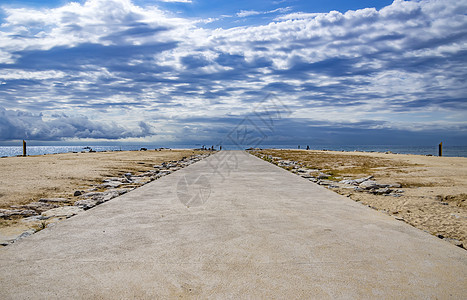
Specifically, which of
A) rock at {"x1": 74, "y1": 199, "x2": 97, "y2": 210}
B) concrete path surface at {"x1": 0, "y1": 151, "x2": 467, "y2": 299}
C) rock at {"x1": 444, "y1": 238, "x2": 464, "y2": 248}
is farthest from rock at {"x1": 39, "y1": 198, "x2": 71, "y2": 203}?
rock at {"x1": 444, "y1": 238, "x2": 464, "y2": 248}

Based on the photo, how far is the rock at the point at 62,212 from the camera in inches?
243

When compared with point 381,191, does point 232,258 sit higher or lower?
higher

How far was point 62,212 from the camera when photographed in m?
6.36

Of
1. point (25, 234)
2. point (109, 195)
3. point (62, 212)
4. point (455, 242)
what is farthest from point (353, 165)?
point (25, 234)

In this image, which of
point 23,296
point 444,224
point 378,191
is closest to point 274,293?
point 23,296

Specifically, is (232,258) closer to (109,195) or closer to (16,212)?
(16,212)

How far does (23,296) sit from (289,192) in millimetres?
6908

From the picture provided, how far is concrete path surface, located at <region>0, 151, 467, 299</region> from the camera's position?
2967mm

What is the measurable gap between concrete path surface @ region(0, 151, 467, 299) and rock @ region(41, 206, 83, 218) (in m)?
0.36

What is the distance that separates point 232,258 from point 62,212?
432 cm

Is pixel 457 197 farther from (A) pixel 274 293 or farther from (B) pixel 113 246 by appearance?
(B) pixel 113 246

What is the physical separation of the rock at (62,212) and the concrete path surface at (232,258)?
1.17 feet

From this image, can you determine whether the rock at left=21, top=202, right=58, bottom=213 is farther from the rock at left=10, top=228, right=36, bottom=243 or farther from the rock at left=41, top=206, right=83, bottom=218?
the rock at left=10, top=228, right=36, bottom=243

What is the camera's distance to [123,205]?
6.98 m
